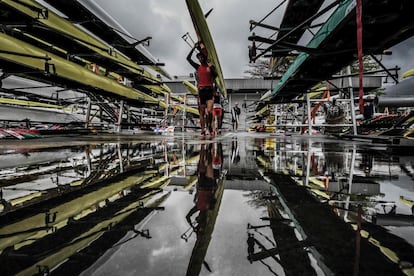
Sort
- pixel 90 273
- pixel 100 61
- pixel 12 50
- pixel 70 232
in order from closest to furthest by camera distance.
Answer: pixel 90 273
pixel 70 232
pixel 12 50
pixel 100 61

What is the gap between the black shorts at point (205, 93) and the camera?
12.9 feet

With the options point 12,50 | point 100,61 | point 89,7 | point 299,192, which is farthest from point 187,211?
point 100,61

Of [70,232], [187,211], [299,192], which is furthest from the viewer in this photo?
[299,192]

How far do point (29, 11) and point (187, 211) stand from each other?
129 inches

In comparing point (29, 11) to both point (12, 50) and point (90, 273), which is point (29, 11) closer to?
point (12, 50)

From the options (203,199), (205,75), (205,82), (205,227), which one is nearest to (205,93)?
(205,82)

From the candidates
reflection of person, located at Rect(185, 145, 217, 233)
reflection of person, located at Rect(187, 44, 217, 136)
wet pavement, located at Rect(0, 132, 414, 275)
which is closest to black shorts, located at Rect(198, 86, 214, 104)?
reflection of person, located at Rect(187, 44, 217, 136)

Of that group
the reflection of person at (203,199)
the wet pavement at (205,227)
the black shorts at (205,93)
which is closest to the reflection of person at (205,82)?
the black shorts at (205,93)

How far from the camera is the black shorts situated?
3.95 meters

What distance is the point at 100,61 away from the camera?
170 inches

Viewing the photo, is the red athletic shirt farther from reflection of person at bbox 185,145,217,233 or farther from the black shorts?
→ reflection of person at bbox 185,145,217,233

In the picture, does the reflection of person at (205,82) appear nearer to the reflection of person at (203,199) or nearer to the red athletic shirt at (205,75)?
the red athletic shirt at (205,75)

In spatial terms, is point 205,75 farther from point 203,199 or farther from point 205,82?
point 203,199

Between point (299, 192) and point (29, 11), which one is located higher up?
point (29, 11)
